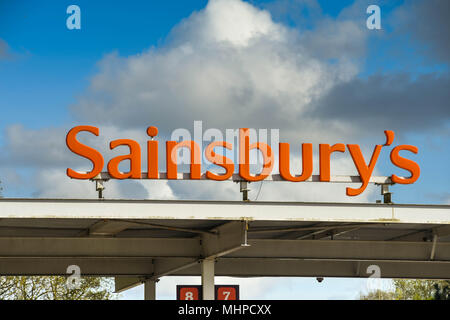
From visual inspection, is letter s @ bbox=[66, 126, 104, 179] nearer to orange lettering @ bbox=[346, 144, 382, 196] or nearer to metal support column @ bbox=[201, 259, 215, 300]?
metal support column @ bbox=[201, 259, 215, 300]

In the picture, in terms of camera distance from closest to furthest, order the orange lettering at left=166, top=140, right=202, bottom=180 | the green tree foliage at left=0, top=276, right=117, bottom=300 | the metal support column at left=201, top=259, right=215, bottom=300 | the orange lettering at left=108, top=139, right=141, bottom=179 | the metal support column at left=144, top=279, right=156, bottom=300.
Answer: the orange lettering at left=108, top=139, right=141, bottom=179 → the orange lettering at left=166, top=140, right=202, bottom=180 → the metal support column at left=201, top=259, right=215, bottom=300 → the metal support column at left=144, top=279, right=156, bottom=300 → the green tree foliage at left=0, top=276, right=117, bottom=300

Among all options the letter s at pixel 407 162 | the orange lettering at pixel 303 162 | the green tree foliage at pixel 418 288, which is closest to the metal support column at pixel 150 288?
the orange lettering at pixel 303 162

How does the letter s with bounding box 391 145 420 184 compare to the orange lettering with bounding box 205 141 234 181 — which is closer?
the orange lettering with bounding box 205 141 234 181

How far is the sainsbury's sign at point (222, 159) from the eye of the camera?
2728cm

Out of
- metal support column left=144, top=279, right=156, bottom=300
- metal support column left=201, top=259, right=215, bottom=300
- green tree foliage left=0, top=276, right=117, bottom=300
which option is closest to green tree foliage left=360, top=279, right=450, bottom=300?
green tree foliage left=0, top=276, right=117, bottom=300

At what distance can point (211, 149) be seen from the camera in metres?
28.2

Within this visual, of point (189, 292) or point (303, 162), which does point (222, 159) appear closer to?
point (303, 162)

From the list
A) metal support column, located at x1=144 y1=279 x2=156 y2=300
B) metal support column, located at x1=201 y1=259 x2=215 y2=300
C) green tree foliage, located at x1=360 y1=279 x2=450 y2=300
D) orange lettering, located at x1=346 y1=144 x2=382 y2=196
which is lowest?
green tree foliage, located at x1=360 y1=279 x2=450 y2=300

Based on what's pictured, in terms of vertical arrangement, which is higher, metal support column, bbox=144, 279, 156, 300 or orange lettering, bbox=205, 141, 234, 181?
orange lettering, bbox=205, 141, 234, 181

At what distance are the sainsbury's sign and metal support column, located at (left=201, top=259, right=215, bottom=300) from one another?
13.5 feet

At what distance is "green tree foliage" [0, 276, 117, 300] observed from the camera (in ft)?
208

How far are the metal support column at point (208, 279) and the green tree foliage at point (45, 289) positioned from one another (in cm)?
3548

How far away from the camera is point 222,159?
27844mm
